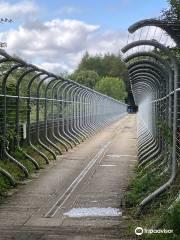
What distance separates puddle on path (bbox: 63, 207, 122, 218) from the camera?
830 centimetres

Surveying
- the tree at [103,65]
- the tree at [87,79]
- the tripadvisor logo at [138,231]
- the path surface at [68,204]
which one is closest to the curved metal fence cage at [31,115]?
the path surface at [68,204]

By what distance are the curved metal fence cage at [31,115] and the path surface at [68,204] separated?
29.6 inches

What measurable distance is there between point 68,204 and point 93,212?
795 millimetres

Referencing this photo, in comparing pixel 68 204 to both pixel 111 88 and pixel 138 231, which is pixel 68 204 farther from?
pixel 111 88

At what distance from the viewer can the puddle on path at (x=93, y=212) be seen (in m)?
8.30

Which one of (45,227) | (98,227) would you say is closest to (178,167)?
(98,227)

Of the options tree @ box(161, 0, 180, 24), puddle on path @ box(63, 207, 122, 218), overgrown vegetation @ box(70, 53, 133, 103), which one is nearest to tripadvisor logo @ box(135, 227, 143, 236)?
puddle on path @ box(63, 207, 122, 218)

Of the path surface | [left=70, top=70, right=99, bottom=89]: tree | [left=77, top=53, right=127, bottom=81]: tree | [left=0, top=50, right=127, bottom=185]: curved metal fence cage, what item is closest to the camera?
the path surface

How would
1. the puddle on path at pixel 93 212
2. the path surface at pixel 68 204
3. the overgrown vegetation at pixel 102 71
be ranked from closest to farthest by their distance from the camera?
the path surface at pixel 68 204 < the puddle on path at pixel 93 212 < the overgrown vegetation at pixel 102 71

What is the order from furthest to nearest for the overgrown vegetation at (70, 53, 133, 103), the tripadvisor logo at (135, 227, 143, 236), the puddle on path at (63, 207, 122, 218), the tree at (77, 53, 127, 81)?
the tree at (77, 53, 127, 81) → the overgrown vegetation at (70, 53, 133, 103) → the puddle on path at (63, 207, 122, 218) → the tripadvisor logo at (135, 227, 143, 236)

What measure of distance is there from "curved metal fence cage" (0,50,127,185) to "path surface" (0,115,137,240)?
0.75 metres

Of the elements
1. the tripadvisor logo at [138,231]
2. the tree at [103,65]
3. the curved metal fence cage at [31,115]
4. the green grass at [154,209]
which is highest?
the tree at [103,65]

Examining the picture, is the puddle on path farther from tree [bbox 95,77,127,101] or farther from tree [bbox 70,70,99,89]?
tree [bbox 70,70,99,89]

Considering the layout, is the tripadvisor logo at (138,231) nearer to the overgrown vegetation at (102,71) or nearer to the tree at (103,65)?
the overgrown vegetation at (102,71)
